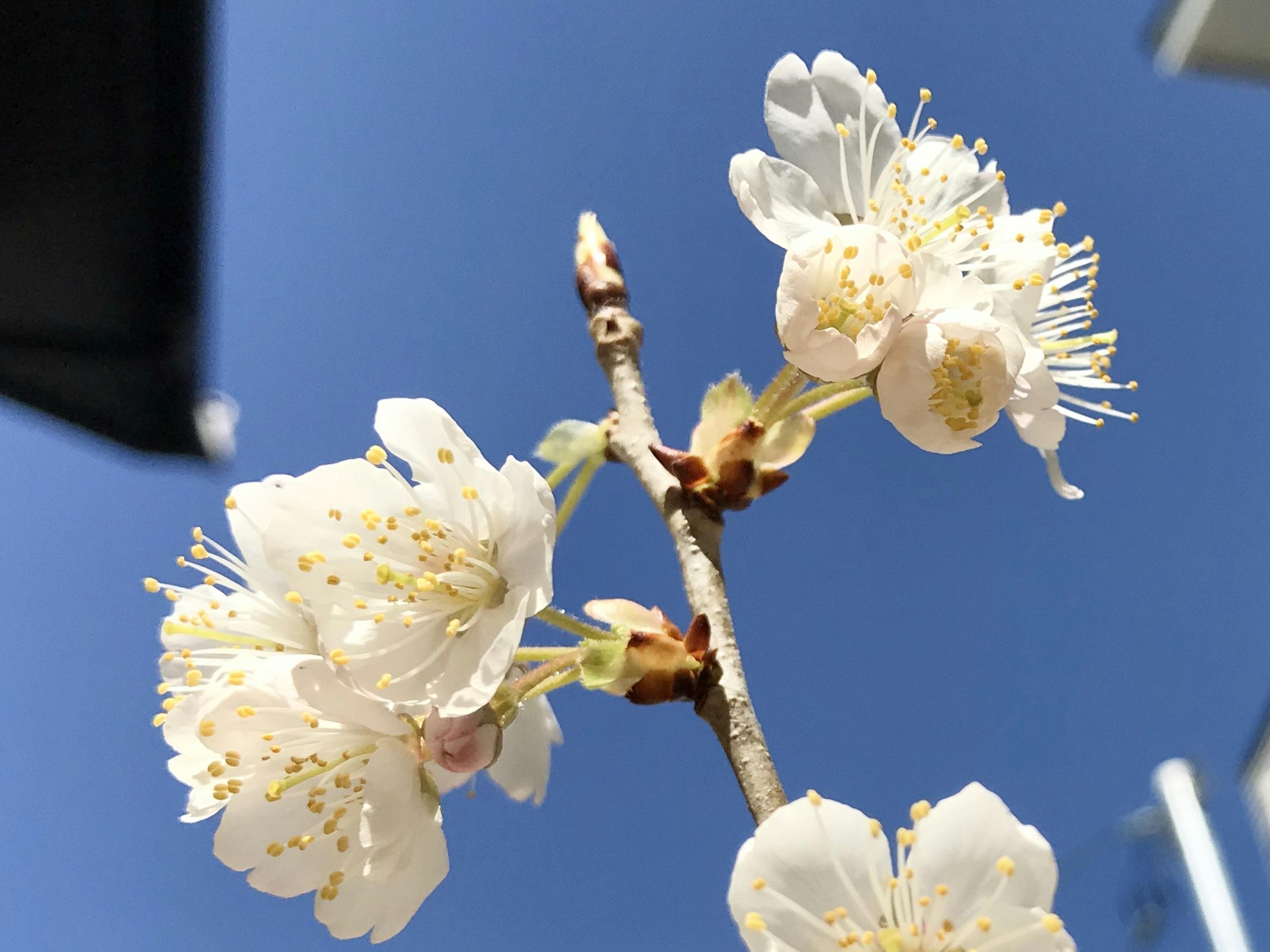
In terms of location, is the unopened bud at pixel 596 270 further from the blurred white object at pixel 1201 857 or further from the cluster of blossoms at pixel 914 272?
the blurred white object at pixel 1201 857

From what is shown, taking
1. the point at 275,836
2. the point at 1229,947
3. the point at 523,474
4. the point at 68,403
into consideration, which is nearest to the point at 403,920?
the point at 275,836

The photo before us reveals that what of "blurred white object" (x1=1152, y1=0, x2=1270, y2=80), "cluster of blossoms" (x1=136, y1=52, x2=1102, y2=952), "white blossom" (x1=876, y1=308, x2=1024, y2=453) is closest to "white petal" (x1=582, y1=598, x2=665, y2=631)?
"cluster of blossoms" (x1=136, y1=52, x2=1102, y2=952)

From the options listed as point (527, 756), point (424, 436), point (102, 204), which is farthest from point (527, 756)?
point (102, 204)

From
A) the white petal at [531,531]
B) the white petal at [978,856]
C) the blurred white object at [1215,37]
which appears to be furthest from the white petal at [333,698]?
the blurred white object at [1215,37]

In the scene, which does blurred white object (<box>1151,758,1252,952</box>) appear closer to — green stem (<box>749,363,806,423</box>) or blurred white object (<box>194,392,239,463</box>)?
green stem (<box>749,363,806,423</box>)

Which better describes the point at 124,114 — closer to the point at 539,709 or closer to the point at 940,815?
the point at 539,709

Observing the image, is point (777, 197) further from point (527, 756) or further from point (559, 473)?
point (527, 756)
